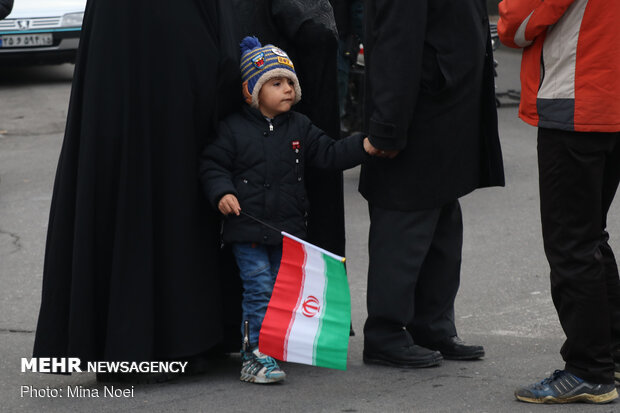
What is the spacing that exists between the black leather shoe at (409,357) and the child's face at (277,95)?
1.08 meters

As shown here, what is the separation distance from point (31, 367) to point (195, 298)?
730 mm

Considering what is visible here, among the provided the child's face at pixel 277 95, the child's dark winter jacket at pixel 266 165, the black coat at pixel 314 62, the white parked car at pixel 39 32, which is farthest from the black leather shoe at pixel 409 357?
the white parked car at pixel 39 32

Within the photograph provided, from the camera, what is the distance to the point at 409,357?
14.7 ft

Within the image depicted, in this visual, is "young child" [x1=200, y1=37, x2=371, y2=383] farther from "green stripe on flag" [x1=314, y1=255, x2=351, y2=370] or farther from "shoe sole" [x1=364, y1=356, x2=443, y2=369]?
"shoe sole" [x1=364, y1=356, x2=443, y2=369]

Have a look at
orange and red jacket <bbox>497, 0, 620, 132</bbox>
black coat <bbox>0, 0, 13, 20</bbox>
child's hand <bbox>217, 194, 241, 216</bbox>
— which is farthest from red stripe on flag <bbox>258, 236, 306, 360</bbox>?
black coat <bbox>0, 0, 13, 20</bbox>

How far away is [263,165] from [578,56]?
1.23 metres

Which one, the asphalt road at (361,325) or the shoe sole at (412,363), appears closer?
the asphalt road at (361,325)

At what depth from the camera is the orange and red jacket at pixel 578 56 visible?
3.79 metres

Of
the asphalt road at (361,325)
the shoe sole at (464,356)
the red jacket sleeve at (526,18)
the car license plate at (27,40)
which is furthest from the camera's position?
the car license plate at (27,40)

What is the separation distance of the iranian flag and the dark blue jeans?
126 mm

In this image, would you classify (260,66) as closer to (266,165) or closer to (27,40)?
(266,165)

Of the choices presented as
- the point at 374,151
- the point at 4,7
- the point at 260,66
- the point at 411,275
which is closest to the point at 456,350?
the point at 411,275

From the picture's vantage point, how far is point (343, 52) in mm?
8562

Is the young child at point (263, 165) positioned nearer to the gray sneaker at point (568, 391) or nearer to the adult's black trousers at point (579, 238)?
the adult's black trousers at point (579, 238)
